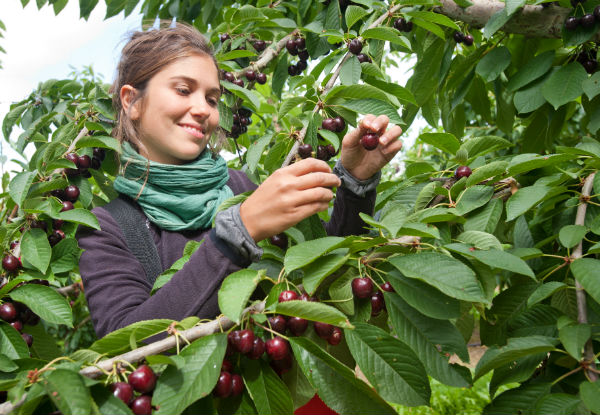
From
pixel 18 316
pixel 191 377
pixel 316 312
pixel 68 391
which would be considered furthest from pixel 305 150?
pixel 18 316

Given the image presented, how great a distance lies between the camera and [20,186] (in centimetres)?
148

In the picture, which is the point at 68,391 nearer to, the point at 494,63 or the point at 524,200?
the point at 524,200

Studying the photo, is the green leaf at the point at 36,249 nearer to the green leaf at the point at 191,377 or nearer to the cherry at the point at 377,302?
the green leaf at the point at 191,377

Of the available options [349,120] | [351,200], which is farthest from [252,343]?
[349,120]

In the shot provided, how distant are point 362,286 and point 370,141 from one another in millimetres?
466

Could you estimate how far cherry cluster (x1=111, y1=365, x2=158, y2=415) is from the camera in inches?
29.1

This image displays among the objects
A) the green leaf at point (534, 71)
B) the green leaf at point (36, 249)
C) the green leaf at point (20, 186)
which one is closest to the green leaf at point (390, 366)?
the green leaf at point (36, 249)

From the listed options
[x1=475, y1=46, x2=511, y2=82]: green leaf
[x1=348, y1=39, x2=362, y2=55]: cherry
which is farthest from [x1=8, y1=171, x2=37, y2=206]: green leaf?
[x1=475, y1=46, x2=511, y2=82]: green leaf

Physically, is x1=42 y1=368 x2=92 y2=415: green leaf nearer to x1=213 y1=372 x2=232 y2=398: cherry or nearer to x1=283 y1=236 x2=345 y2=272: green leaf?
x1=213 y1=372 x2=232 y2=398: cherry

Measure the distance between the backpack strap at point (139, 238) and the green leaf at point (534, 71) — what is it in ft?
5.01

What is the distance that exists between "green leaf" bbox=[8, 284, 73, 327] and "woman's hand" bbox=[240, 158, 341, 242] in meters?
0.68

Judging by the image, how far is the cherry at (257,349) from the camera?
866 mm

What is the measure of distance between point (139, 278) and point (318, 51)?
1.34 m

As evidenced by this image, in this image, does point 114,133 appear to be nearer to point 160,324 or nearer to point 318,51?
point 318,51
